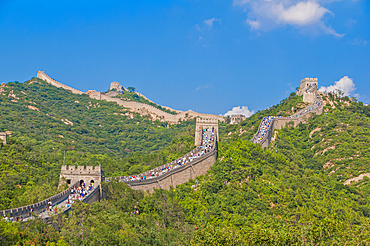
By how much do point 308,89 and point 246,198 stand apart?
1809 inches

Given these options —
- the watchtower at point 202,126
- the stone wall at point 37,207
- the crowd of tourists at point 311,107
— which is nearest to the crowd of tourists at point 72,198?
the stone wall at point 37,207

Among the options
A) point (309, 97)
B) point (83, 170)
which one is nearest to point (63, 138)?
point (83, 170)

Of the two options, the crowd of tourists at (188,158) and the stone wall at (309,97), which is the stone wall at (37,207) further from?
the stone wall at (309,97)

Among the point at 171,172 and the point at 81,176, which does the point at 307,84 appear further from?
the point at 81,176

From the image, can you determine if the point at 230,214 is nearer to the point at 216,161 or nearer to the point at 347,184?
the point at 216,161

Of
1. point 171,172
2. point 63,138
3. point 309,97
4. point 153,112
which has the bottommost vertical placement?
point 171,172

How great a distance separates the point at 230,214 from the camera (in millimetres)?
41062

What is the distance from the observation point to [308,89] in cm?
8362

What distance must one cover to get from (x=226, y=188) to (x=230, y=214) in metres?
5.21

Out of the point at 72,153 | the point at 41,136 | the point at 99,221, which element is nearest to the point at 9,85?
the point at 41,136

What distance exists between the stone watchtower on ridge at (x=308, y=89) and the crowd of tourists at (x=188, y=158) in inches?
1189

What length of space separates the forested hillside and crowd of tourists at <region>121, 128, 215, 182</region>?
2.41 m

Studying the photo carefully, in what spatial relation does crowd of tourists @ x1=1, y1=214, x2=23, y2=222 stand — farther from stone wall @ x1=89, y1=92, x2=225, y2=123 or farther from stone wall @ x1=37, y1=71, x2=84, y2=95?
stone wall @ x1=37, y1=71, x2=84, y2=95

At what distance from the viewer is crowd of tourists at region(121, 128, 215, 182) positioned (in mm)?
45062
